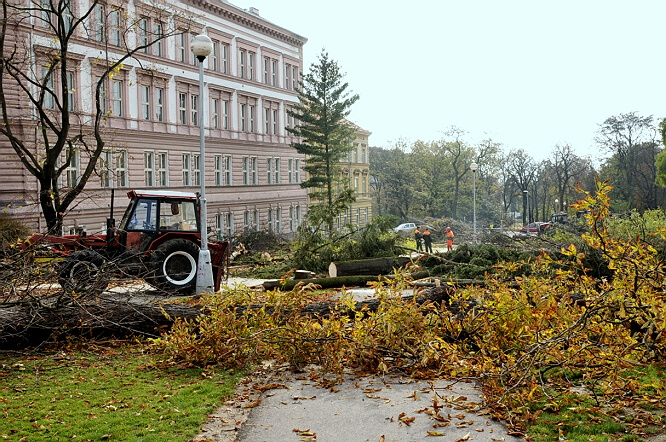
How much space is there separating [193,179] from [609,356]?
35442 mm

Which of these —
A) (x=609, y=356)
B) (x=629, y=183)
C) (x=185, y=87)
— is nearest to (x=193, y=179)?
(x=185, y=87)

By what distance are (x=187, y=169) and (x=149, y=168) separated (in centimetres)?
355

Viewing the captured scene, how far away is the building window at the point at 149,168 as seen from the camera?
123 ft

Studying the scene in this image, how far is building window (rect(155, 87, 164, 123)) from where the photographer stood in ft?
127

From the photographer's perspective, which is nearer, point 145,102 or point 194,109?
point 145,102

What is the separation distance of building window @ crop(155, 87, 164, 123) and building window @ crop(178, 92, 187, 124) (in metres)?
1.67

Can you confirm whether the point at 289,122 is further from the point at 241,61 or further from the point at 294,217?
the point at 241,61

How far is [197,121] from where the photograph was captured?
139 ft

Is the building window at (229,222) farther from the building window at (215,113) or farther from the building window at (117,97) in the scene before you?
the building window at (117,97)

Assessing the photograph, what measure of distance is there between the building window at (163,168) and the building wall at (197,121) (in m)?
0.07

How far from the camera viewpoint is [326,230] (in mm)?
24578

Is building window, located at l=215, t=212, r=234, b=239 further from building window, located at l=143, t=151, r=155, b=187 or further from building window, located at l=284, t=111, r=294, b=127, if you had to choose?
building window, located at l=284, t=111, r=294, b=127

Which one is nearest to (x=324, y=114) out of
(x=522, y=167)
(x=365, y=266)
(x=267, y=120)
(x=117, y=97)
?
(x=267, y=120)

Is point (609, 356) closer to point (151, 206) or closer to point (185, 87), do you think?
point (151, 206)
